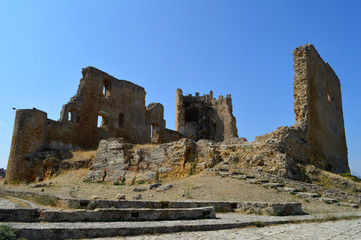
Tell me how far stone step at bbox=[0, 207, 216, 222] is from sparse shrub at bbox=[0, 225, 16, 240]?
2.76ft

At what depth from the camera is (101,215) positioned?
202 inches

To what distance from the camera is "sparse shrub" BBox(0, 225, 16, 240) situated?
11.9ft

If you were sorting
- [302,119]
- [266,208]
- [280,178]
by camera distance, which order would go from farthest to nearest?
[302,119] → [280,178] → [266,208]

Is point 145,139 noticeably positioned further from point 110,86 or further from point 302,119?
point 302,119

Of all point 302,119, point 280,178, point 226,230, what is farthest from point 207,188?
point 302,119

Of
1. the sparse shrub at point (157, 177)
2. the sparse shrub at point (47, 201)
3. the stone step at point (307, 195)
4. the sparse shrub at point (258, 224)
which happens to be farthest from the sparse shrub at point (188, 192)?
the sparse shrub at point (47, 201)

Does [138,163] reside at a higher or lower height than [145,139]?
lower

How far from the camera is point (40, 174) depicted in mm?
17125

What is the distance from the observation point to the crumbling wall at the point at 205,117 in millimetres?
30638

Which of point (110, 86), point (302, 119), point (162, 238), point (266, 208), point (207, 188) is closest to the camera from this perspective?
point (162, 238)

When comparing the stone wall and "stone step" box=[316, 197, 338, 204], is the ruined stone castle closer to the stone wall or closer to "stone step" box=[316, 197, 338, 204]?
the stone wall

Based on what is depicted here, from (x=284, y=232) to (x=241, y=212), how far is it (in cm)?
232

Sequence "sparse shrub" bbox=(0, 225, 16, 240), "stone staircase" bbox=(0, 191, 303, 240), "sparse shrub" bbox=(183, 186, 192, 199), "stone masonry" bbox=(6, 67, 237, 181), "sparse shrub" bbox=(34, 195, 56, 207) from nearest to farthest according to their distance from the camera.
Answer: "sparse shrub" bbox=(0, 225, 16, 240), "stone staircase" bbox=(0, 191, 303, 240), "sparse shrub" bbox=(34, 195, 56, 207), "sparse shrub" bbox=(183, 186, 192, 199), "stone masonry" bbox=(6, 67, 237, 181)

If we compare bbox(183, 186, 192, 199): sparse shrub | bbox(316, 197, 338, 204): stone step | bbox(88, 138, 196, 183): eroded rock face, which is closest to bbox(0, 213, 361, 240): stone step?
bbox(183, 186, 192, 199): sparse shrub
